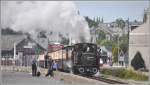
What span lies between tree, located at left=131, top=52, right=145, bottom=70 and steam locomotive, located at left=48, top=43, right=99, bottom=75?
3.01 metres

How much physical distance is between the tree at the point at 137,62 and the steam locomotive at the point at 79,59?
3.01 m

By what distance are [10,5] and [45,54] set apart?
456 centimetres

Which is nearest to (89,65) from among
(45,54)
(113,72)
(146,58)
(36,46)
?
(113,72)

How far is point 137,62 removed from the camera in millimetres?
Result: 18891

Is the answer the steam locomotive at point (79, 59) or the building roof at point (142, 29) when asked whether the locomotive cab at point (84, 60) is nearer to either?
the steam locomotive at point (79, 59)

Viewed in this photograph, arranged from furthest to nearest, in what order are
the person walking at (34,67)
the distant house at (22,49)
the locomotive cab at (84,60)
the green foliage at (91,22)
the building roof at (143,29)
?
the locomotive cab at (84,60) → the person walking at (34,67) → the distant house at (22,49) → the green foliage at (91,22) → the building roof at (143,29)

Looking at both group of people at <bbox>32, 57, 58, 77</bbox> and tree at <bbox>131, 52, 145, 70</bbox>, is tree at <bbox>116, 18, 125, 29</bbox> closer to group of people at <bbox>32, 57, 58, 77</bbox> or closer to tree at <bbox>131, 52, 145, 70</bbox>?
tree at <bbox>131, 52, 145, 70</bbox>

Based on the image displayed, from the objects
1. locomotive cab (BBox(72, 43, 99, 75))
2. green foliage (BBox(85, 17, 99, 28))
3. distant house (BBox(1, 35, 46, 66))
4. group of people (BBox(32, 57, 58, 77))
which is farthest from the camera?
locomotive cab (BBox(72, 43, 99, 75))

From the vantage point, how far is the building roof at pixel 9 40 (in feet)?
56.7

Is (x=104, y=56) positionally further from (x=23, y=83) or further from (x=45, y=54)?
(x=23, y=83)

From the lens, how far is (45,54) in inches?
808

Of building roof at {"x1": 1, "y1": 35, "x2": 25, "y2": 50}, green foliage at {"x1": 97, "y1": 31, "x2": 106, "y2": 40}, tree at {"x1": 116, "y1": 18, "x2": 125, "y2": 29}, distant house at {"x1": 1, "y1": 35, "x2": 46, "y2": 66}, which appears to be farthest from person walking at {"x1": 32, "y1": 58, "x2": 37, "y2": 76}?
tree at {"x1": 116, "y1": 18, "x2": 125, "y2": 29}

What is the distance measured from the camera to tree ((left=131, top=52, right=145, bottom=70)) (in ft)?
59.4

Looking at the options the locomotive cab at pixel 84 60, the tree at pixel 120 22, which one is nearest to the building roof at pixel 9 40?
the tree at pixel 120 22
